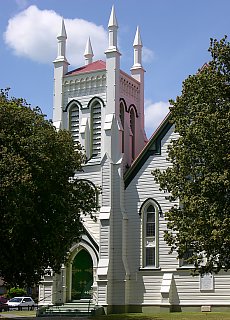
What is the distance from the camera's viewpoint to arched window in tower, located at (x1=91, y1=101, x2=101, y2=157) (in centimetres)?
4462

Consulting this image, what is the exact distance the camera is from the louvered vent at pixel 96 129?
44.6m

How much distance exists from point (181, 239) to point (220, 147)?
4205mm

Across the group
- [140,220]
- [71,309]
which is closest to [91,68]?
[140,220]

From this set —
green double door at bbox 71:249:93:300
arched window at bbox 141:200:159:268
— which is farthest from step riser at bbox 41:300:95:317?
arched window at bbox 141:200:159:268

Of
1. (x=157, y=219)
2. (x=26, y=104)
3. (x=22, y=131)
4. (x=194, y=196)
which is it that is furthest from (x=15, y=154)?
(x=157, y=219)

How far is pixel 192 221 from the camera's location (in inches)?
1069

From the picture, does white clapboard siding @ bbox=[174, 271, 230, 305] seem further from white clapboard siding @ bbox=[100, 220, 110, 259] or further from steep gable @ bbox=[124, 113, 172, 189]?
steep gable @ bbox=[124, 113, 172, 189]

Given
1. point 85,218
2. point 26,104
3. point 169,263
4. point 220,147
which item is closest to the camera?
point 220,147

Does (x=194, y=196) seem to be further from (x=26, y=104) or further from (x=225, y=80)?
(x=26, y=104)

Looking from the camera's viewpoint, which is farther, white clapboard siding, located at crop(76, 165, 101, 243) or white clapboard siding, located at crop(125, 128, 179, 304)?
white clapboard siding, located at crop(76, 165, 101, 243)

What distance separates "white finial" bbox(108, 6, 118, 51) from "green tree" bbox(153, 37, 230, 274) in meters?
16.7

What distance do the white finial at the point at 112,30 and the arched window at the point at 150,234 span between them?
37.2ft

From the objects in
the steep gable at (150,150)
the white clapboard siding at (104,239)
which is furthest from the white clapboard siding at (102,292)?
the steep gable at (150,150)

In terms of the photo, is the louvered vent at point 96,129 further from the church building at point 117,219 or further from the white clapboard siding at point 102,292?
the white clapboard siding at point 102,292
